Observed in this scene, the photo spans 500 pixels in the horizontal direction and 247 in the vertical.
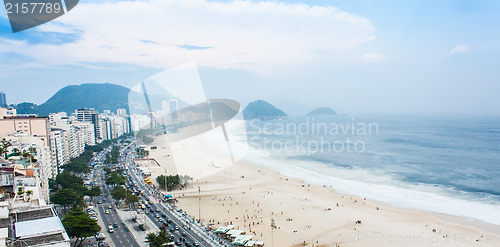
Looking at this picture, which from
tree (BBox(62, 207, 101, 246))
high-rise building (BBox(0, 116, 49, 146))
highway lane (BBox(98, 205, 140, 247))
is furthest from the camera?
high-rise building (BBox(0, 116, 49, 146))

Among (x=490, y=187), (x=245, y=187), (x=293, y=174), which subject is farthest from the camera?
(x=293, y=174)

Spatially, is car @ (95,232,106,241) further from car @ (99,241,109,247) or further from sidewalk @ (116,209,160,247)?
sidewalk @ (116,209,160,247)

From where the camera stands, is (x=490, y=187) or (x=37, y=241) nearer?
(x=37, y=241)

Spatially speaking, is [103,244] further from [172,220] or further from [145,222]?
[172,220]

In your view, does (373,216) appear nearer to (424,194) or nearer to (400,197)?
(400,197)

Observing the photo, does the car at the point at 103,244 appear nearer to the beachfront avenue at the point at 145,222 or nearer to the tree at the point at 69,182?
the beachfront avenue at the point at 145,222

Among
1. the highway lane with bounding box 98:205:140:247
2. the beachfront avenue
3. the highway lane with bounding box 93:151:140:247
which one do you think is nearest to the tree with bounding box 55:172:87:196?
the beachfront avenue

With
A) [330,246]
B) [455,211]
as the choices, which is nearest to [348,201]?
[455,211]
